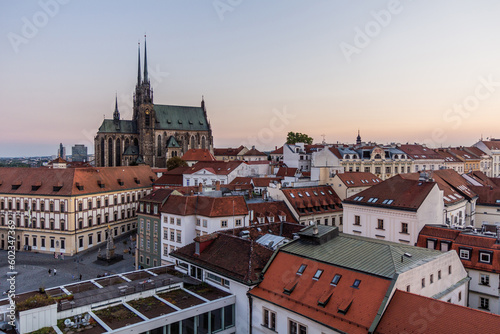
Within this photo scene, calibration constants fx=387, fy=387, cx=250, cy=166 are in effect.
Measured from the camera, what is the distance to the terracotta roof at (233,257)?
1089 inches

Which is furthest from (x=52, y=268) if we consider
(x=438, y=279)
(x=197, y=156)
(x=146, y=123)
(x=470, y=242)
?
(x=146, y=123)

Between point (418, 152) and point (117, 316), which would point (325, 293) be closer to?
point (117, 316)

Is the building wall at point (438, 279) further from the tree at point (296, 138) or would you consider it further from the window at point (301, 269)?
the tree at point (296, 138)

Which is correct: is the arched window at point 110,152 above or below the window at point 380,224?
above

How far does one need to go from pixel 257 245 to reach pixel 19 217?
170 ft

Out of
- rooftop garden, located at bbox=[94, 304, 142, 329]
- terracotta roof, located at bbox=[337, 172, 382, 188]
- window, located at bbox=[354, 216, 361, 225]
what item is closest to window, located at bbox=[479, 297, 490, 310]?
window, located at bbox=[354, 216, 361, 225]

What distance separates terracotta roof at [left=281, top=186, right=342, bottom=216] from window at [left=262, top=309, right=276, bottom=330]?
86.1 ft

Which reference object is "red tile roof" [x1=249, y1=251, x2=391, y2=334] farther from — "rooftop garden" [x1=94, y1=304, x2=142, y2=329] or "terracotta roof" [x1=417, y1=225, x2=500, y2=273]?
"terracotta roof" [x1=417, y1=225, x2=500, y2=273]

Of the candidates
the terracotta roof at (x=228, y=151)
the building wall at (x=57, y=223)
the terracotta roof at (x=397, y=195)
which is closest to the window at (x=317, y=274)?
the terracotta roof at (x=397, y=195)

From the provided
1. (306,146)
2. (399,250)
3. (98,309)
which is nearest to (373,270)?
(399,250)

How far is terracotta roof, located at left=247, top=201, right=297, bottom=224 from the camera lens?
156ft

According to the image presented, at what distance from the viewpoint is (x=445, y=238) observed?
34.3m

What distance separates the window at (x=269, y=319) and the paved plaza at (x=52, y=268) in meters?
30.4

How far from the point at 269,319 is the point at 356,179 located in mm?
41289
